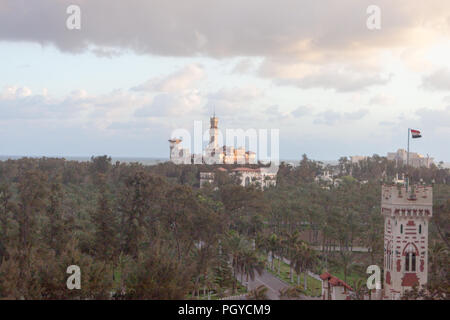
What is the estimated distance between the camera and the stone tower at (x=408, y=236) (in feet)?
84.8

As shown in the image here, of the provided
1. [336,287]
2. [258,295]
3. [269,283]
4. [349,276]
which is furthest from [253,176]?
[258,295]

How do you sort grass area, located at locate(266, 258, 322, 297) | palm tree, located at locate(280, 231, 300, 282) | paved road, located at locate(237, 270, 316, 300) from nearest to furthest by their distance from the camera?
1. grass area, located at locate(266, 258, 322, 297)
2. paved road, located at locate(237, 270, 316, 300)
3. palm tree, located at locate(280, 231, 300, 282)

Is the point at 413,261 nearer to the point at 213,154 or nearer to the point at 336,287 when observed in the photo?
the point at 336,287

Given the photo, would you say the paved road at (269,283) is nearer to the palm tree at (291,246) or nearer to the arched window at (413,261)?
the palm tree at (291,246)

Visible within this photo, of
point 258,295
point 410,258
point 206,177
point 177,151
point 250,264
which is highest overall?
point 177,151

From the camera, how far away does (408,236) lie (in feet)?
85.0

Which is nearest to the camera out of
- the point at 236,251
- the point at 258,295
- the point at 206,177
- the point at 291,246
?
the point at 258,295

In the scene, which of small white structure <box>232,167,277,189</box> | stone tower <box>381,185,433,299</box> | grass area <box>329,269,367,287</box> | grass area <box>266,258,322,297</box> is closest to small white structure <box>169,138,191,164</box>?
small white structure <box>232,167,277,189</box>

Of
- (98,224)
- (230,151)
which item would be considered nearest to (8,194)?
(98,224)

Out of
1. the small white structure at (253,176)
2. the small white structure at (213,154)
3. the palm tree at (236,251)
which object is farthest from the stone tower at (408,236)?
the small white structure at (213,154)

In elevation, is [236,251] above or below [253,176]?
below

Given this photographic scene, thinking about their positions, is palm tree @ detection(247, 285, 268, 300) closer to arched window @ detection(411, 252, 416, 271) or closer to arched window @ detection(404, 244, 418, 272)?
arched window @ detection(404, 244, 418, 272)

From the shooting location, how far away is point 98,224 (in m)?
39.6

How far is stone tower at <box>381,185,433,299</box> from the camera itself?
25844 millimetres
